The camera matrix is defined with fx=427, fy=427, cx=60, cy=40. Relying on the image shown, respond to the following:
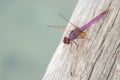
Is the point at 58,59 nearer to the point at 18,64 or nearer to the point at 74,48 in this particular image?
the point at 74,48

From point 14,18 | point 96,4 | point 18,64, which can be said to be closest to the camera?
point 96,4

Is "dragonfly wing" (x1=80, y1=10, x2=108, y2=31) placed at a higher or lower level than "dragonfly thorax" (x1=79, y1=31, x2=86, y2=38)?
higher

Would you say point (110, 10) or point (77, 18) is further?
point (77, 18)

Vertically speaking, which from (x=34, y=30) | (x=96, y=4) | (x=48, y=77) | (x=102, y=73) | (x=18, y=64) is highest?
(x=96, y=4)

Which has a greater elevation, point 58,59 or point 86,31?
point 86,31

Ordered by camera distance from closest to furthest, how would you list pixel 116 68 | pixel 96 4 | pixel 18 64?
1. pixel 116 68
2. pixel 96 4
3. pixel 18 64

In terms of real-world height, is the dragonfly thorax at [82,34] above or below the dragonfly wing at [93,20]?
below

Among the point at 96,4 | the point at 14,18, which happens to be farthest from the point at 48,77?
the point at 14,18
